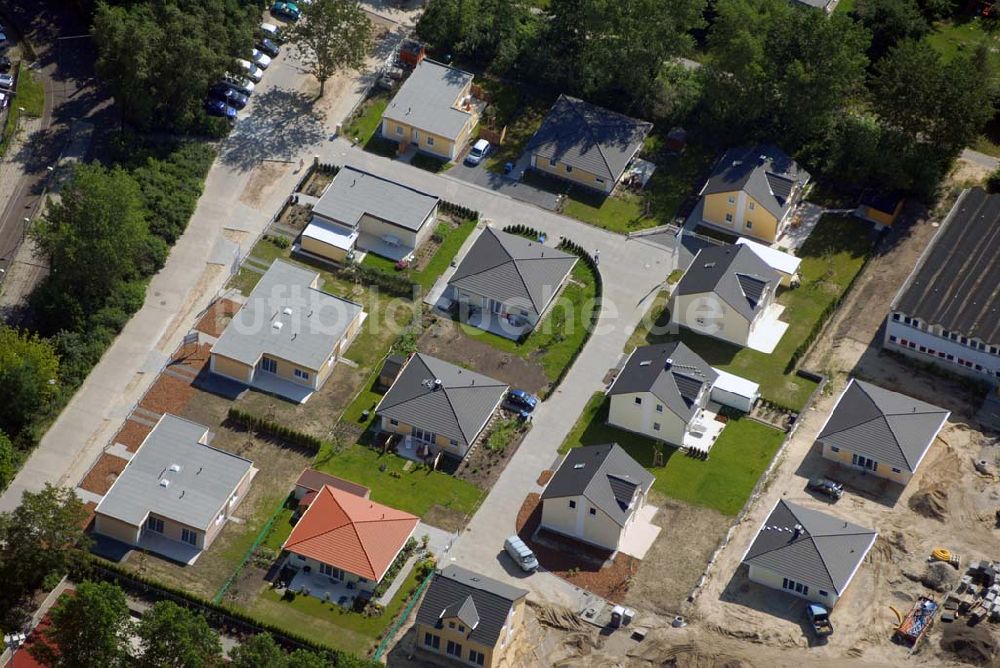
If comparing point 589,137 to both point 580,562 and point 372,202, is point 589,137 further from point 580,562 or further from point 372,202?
point 580,562

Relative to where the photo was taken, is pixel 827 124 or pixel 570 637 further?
pixel 827 124

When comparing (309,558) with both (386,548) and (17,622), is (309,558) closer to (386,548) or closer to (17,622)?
(386,548)

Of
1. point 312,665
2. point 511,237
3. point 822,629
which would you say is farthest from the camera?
point 511,237

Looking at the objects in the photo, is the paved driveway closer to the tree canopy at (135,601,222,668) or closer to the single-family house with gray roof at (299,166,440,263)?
the single-family house with gray roof at (299,166,440,263)

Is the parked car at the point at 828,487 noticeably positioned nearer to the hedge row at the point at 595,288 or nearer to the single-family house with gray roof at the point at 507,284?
the hedge row at the point at 595,288

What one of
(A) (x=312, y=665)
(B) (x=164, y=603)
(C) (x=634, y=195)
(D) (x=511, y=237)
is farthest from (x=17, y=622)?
(C) (x=634, y=195)

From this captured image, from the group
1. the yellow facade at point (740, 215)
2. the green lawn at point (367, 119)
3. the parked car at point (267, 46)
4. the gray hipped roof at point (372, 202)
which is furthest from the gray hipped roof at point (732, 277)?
the parked car at point (267, 46)
